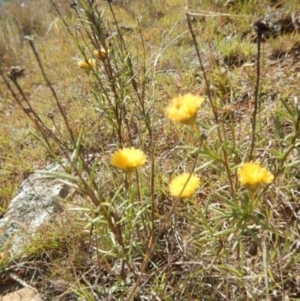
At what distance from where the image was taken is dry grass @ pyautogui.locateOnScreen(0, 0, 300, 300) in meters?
1.05

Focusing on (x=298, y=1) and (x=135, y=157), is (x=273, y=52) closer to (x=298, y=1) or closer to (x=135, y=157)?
(x=298, y=1)

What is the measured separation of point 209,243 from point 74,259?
0.58 m

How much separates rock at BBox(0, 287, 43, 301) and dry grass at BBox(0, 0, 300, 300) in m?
0.06

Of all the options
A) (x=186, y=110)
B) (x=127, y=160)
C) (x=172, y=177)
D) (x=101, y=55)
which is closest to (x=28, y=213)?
(x=172, y=177)

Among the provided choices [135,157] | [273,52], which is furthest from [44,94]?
[135,157]

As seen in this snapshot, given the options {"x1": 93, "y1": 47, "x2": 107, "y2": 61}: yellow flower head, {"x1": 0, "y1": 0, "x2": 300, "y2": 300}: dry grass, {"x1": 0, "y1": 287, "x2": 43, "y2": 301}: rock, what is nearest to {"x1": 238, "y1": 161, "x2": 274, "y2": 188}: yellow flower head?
{"x1": 0, "y1": 0, "x2": 300, "y2": 300}: dry grass

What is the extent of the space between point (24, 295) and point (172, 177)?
0.78 metres

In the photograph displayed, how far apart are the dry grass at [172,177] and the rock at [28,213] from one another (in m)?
0.09

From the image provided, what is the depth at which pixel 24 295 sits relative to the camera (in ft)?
4.80

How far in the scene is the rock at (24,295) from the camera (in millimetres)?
1430

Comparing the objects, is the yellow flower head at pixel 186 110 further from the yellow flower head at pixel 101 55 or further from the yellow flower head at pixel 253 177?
the yellow flower head at pixel 101 55

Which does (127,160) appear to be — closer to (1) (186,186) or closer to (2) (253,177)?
(1) (186,186)

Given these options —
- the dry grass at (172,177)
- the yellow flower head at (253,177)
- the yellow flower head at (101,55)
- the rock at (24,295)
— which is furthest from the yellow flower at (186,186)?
the rock at (24,295)

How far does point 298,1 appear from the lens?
2.55 meters
